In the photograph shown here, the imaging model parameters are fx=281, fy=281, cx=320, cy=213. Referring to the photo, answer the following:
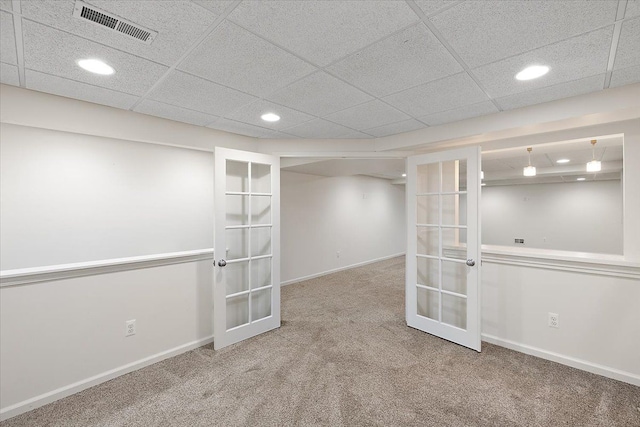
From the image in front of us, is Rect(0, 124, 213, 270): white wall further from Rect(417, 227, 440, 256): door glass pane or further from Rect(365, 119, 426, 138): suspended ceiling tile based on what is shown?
Rect(417, 227, 440, 256): door glass pane

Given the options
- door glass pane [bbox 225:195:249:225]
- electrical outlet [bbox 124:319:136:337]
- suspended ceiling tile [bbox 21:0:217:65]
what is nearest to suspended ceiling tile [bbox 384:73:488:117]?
suspended ceiling tile [bbox 21:0:217:65]

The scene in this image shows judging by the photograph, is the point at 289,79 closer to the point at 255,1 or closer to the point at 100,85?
the point at 255,1

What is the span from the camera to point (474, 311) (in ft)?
9.25

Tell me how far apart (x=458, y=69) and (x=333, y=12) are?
983 mm

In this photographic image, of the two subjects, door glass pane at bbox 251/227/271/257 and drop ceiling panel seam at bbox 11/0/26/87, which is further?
door glass pane at bbox 251/227/271/257

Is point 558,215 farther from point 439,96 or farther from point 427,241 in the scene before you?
point 439,96

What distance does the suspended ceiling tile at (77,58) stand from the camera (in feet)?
4.75

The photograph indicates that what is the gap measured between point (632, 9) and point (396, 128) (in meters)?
1.95

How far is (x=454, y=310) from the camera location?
124 inches

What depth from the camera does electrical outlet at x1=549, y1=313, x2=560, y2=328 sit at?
2.62m

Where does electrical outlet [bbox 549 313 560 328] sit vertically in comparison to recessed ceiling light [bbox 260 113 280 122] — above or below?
below

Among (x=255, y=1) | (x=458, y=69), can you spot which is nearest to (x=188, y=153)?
(x=255, y=1)

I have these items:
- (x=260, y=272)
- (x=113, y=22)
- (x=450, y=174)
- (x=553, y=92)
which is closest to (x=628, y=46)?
(x=553, y=92)

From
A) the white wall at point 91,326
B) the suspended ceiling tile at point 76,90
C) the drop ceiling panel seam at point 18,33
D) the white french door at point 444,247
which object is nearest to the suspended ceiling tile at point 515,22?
the white french door at point 444,247
